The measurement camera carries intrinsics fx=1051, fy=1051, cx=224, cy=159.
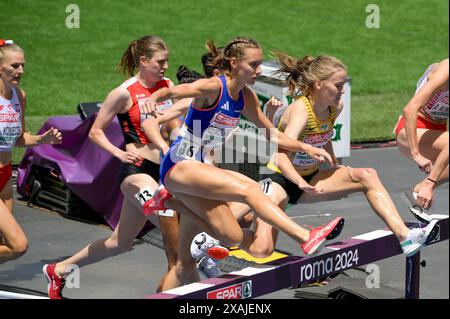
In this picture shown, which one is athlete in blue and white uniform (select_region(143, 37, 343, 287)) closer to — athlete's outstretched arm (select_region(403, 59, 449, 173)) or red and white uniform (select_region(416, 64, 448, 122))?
athlete's outstretched arm (select_region(403, 59, 449, 173))

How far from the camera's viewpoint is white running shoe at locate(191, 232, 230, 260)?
6.79 metres

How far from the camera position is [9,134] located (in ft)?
25.4

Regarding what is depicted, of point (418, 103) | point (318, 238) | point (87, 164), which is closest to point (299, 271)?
point (318, 238)

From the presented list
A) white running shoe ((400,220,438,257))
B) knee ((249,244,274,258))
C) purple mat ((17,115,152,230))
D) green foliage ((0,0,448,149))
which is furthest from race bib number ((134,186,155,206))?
green foliage ((0,0,448,149))

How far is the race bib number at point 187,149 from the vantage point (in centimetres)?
677

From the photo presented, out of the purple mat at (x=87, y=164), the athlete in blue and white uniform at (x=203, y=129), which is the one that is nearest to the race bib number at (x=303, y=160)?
the athlete in blue and white uniform at (x=203, y=129)

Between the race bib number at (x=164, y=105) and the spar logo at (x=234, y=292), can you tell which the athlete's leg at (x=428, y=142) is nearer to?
the race bib number at (x=164, y=105)

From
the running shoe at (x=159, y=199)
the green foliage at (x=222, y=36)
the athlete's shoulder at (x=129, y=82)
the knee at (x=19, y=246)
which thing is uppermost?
the athlete's shoulder at (x=129, y=82)

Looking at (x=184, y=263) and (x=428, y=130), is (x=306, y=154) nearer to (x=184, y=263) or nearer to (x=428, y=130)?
(x=428, y=130)

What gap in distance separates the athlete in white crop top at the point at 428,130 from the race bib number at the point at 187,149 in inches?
55.1

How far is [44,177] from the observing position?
11.0 m

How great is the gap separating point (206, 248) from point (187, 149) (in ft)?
2.22

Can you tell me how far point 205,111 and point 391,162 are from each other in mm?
7055
